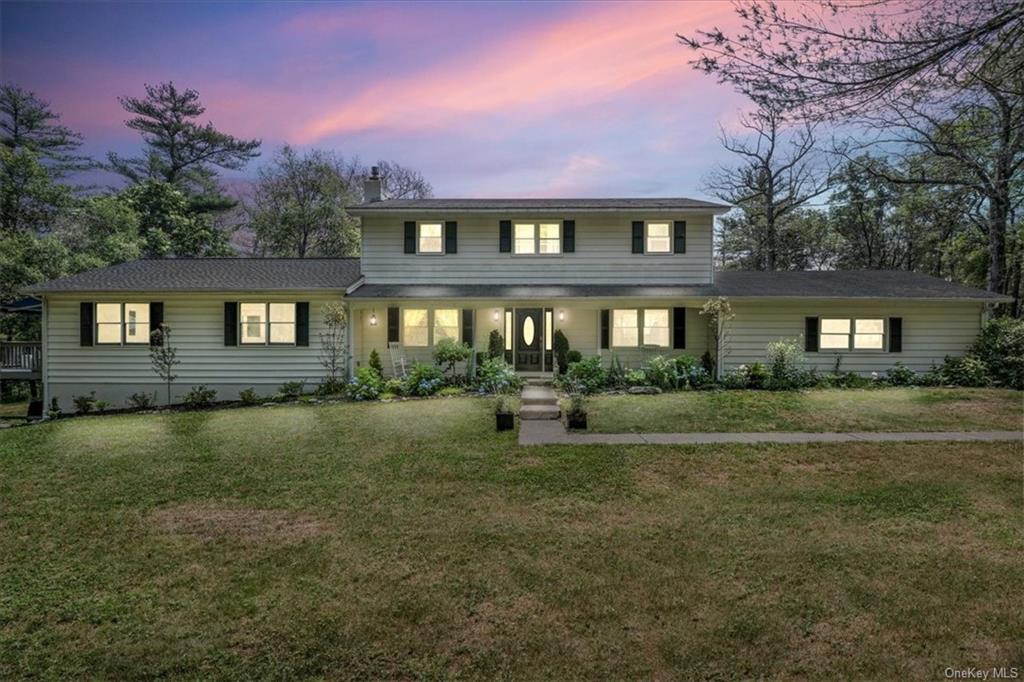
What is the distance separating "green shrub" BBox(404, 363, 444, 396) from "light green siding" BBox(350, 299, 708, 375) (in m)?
1.44

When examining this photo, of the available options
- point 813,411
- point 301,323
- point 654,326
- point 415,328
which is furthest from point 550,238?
point 813,411

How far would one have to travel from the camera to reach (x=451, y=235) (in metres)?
15.1

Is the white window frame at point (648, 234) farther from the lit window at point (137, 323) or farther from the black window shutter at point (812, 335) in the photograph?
the lit window at point (137, 323)

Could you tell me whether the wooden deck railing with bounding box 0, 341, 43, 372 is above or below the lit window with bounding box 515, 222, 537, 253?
below

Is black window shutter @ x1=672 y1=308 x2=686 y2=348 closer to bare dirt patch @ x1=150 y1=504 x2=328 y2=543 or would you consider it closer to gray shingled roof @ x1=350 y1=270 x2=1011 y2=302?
gray shingled roof @ x1=350 y1=270 x2=1011 y2=302

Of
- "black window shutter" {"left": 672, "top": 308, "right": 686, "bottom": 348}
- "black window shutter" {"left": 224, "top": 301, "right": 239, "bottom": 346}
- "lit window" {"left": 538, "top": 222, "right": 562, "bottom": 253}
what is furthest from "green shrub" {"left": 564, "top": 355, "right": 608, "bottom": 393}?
"black window shutter" {"left": 224, "top": 301, "right": 239, "bottom": 346}

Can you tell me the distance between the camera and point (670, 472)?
254 inches

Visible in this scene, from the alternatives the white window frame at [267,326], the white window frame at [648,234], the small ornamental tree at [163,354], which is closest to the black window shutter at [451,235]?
the white window frame at [267,326]

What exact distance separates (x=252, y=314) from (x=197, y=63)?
6697 millimetres

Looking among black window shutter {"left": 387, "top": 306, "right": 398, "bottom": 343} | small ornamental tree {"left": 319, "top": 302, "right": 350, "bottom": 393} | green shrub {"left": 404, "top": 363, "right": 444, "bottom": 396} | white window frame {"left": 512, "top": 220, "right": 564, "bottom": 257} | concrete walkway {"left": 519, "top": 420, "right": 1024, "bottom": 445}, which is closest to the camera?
concrete walkway {"left": 519, "top": 420, "right": 1024, "bottom": 445}

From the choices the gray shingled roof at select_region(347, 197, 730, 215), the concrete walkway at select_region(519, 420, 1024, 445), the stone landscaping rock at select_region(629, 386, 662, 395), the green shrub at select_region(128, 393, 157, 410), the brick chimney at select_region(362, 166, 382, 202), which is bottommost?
the concrete walkway at select_region(519, 420, 1024, 445)

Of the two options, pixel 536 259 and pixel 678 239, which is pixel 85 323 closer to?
pixel 536 259

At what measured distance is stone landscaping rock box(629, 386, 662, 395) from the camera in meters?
12.4

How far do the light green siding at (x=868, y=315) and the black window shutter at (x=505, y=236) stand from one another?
6.79m
